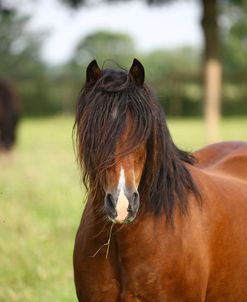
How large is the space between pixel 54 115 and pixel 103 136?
30.1 m

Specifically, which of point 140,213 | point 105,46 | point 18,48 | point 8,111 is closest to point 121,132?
point 140,213

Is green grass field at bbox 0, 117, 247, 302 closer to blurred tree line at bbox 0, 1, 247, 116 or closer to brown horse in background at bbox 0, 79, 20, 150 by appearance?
blurred tree line at bbox 0, 1, 247, 116

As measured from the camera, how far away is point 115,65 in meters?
3.57

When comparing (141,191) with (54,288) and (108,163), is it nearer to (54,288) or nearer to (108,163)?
(108,163)

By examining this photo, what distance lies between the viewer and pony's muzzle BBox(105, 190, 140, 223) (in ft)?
9.07

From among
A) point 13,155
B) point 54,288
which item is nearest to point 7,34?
point 13,155

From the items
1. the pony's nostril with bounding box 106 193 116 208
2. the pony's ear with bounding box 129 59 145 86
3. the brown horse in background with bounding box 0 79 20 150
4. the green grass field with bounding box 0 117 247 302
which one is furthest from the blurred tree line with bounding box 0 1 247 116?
the brown horse in background with bounding box 0 79 20 150

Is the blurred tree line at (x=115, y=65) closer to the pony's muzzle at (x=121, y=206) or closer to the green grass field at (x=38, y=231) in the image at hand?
the pony's muzzle at (x=121, y=206)

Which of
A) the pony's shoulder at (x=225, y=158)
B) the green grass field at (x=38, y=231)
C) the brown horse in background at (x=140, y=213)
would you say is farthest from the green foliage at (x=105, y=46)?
→ the brown horse in background at (x=140, y=213)

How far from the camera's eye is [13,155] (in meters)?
14.3

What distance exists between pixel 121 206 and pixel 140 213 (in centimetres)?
44

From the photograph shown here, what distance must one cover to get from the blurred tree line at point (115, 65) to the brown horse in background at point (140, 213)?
0.52 metres

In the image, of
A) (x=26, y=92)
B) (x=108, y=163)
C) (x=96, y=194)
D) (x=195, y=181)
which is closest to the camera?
(x=108, y=163)

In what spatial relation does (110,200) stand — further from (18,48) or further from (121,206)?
(18,48)
